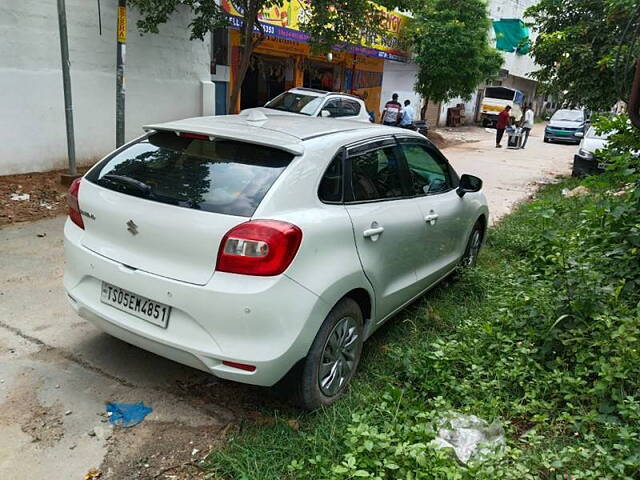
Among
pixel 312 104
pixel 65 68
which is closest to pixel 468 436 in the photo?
pixel 65 68

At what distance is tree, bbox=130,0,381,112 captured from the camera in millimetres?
8945

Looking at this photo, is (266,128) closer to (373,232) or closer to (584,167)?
(373,232)

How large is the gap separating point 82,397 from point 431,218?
2613mm

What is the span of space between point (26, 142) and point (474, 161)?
11.9 meters

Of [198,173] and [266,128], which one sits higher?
[266,128]

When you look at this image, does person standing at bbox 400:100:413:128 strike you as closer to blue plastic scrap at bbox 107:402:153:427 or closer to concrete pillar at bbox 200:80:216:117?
concrete pillar at bbox 200:80:216:117

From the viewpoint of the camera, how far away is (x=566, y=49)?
1009 cm

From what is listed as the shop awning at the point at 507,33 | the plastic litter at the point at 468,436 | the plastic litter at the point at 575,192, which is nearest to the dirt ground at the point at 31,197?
the plastic litter at the point at 468,436

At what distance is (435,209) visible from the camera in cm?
410

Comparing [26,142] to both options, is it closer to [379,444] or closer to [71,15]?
[71,15]

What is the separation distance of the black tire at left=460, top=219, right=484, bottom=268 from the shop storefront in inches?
302

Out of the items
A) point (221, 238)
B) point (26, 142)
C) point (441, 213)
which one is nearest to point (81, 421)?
point (221, 238)

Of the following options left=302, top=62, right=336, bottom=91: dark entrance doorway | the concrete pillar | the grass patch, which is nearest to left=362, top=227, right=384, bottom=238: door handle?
the grass patch

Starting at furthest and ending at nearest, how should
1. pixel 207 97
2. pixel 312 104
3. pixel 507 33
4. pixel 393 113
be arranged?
1. pixel 507 33
2. pixel 393 113
3. pixel 207 97
4. pixel 312 104
